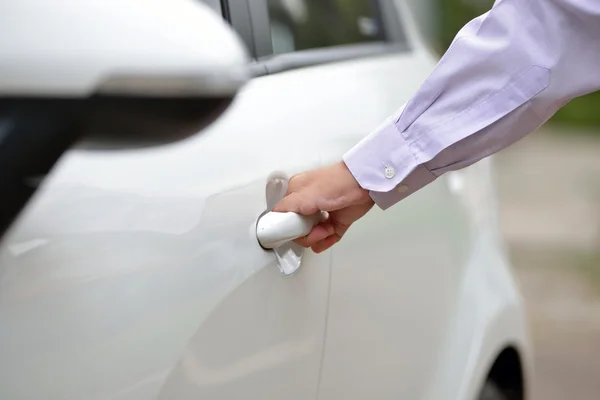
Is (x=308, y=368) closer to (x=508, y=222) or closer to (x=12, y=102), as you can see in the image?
(x=12, y=102)

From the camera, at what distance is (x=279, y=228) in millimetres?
1559

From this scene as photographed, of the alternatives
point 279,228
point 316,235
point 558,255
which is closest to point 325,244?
point 316,235

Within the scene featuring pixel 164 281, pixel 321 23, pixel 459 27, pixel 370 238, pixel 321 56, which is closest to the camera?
pixel 164 281

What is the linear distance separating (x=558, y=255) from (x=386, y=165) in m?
5.44

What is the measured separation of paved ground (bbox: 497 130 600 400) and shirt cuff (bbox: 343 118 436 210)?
3052mm

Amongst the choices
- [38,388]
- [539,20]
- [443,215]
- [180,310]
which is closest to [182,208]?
[180,310]

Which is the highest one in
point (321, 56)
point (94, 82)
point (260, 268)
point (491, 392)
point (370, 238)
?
point (94, 82)

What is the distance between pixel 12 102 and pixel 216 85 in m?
0.19

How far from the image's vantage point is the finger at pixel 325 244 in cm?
169

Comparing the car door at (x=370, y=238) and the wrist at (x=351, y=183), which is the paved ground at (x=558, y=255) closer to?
the car door at (x=370, y=238)

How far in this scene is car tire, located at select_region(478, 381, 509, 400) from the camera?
2551 millimetres

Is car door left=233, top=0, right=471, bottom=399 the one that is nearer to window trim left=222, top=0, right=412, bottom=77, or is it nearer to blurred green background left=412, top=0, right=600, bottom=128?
window trim left=222, top=0, right=412, bottom=77

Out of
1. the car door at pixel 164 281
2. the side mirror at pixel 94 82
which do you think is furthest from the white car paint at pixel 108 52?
the car door at pixel 164 281

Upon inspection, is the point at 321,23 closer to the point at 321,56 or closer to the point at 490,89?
the point at 321,56
